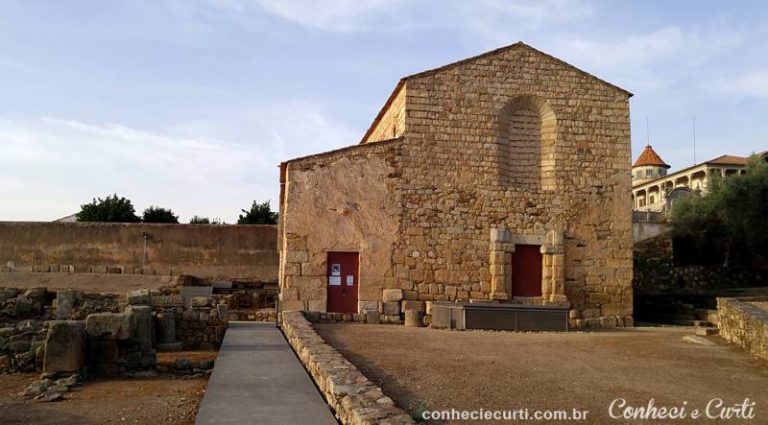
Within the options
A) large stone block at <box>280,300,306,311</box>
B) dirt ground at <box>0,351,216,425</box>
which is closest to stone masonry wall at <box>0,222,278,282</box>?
large stone block at <box>280,300,306,311</box>

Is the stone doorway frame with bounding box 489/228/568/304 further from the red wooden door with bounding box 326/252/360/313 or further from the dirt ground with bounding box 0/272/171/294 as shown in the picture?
the dirt ground with bounding box 0/272/171/294

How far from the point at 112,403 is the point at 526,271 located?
35.4 feet

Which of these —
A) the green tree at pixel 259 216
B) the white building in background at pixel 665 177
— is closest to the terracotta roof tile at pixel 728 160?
the white building in background at pixel 665 177

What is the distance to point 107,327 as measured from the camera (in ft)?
29.7

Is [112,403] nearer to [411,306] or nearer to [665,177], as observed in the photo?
[411,306]

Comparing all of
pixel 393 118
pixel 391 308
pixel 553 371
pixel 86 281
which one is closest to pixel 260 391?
pixel 553 371

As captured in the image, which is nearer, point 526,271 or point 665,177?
point 526,271

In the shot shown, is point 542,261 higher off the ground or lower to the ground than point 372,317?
higher

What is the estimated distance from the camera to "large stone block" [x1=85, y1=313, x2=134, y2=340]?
355 inches

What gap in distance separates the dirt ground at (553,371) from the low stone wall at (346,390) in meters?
0.31

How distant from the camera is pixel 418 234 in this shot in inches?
602

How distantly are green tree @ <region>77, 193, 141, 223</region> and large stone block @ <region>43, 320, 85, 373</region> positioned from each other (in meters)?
26.7

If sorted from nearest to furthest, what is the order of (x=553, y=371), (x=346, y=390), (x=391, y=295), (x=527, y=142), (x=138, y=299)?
(x=346, y=390) → (x=553, y=371) → (x=138, y=299) → (x=391, y=295) → (x=527, y=142)

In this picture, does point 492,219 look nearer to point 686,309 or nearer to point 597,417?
point 686,309
